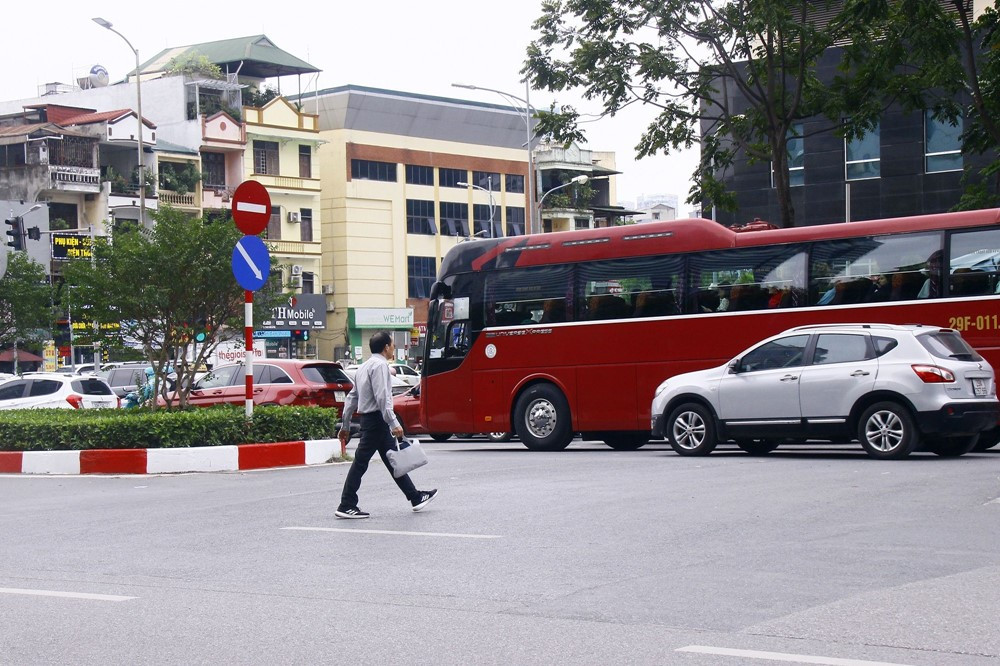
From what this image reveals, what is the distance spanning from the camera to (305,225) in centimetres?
6888

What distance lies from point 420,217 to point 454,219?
9.08 ft

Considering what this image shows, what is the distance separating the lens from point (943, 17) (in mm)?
23641

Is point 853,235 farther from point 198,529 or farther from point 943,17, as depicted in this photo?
point 198,529

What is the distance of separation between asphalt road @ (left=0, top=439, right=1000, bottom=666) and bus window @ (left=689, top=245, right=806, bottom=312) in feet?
17.1

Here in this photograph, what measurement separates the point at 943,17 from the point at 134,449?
15.9 meters

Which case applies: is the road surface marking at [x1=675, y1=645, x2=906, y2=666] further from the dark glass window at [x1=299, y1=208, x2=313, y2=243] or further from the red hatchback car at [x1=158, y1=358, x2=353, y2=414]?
the dark glass window at [x1=299, y1=208, x2=313, y2=243]

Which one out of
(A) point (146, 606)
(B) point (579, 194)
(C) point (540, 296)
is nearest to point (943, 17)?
(C) point (540, 296)

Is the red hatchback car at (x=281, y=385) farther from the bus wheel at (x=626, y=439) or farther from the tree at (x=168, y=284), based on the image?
the tree at (x=168, y=284)

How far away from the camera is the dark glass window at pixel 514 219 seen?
81000 millimetres

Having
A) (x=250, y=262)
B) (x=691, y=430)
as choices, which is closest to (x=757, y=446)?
(x=691, y=430)

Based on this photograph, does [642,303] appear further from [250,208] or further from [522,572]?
[522,572]

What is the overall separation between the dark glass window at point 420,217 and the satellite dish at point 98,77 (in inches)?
705

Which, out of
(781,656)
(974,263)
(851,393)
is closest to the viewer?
(781,656)

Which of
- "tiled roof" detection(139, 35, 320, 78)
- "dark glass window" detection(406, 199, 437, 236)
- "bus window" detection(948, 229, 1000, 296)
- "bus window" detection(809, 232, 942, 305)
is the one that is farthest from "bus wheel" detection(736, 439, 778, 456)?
"dark glass window" detection(406, 199, 437, 236)
